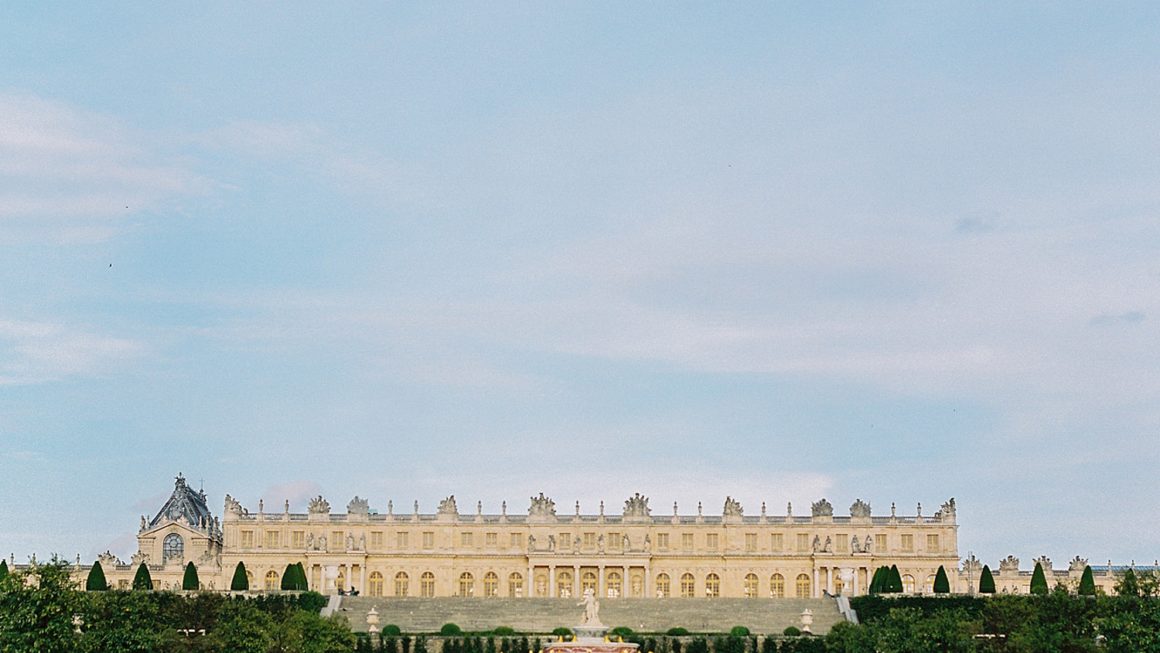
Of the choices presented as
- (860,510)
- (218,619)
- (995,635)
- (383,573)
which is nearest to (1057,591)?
(995,635)

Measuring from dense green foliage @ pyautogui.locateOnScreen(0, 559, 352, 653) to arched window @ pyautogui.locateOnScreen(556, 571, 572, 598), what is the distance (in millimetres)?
36670

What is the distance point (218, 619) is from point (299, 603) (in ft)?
60.3

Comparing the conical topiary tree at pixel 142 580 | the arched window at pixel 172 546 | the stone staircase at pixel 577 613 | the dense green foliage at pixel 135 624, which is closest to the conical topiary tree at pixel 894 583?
the stone staircase at pixel 577 613

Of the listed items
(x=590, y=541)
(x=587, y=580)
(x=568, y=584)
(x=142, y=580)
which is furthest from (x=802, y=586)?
(x=142, y=580)

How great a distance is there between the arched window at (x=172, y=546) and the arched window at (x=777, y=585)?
34663 mm

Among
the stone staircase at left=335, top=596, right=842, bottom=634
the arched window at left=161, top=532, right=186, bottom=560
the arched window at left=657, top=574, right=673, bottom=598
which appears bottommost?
the stone staircase at left=335, top=596, right=842, bottom=634

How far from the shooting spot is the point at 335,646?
5709 centimetres

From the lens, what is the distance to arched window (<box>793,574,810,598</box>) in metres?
96.5

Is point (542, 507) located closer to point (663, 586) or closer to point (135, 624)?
point (663, 586)

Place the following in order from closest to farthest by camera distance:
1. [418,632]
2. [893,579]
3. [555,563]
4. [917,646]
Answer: [917,646] < [418,632] < [893,579] < [555,563]

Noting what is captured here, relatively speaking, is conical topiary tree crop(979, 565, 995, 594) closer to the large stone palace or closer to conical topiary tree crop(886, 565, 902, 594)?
conical topiary tree crop(886, 565, 902, 594)

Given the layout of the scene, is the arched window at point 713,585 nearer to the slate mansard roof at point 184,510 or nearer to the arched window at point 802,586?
the arched window at point 802,586

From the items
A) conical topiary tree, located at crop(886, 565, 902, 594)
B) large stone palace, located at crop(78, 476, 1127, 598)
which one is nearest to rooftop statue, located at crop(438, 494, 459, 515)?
large stone palace, located at crop(78, 476, 1127, 598)

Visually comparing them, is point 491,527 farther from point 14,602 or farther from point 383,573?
point 14,602
